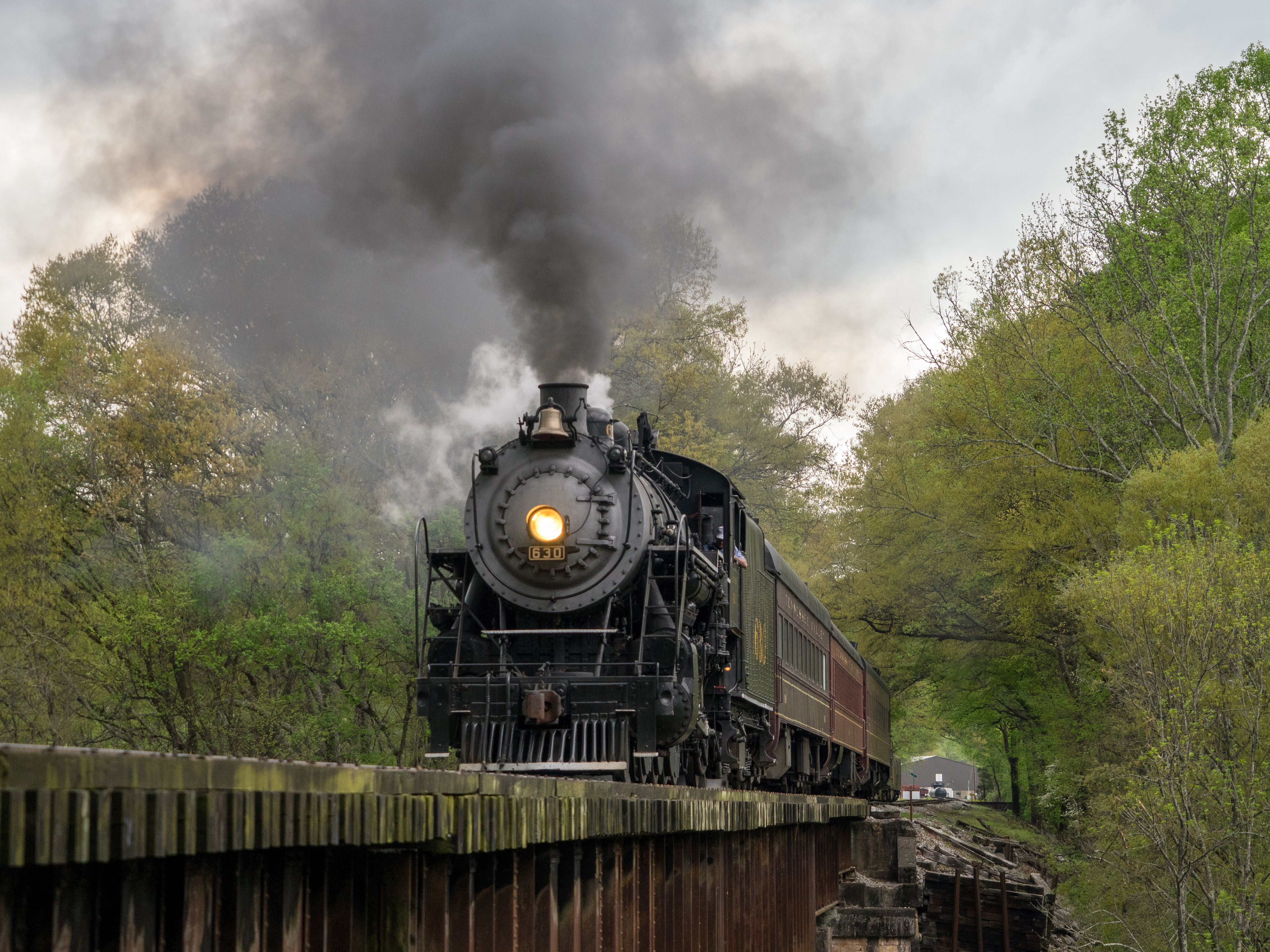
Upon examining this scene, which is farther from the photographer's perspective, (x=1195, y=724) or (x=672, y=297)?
(x=672, y=297)

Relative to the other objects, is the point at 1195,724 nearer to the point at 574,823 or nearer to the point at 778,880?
the point at 778,880

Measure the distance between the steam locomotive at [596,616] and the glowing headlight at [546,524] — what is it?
0.04 feet

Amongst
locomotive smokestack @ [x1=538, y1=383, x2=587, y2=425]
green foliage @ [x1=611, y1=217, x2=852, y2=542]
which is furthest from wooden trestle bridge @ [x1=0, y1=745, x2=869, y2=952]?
green foliage @ [x1=611, y1=217, x2=852, y2=542]

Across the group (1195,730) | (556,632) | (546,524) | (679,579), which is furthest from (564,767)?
(1195,730)

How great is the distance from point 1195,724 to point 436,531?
43.2 ft

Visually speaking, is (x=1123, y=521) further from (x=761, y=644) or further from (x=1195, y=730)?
(x=761, y=644)

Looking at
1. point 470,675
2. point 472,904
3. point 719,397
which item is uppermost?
point 719,397

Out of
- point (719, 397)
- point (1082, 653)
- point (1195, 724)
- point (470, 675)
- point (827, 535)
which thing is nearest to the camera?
point (470, 675)

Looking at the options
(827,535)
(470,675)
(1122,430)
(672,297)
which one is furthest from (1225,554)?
(672,297)

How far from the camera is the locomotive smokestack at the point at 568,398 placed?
12.6 meters

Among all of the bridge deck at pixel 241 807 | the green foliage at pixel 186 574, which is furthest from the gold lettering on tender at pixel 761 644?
the green foliage at pixel 186 574

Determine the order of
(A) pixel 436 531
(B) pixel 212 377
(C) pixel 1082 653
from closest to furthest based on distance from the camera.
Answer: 1. (A) pixel 436 531
2. (B) pixel 212 377
3. (C) pixel 1082 653

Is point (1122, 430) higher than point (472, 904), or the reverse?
point (1122, 430)

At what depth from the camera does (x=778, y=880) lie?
12594mm
